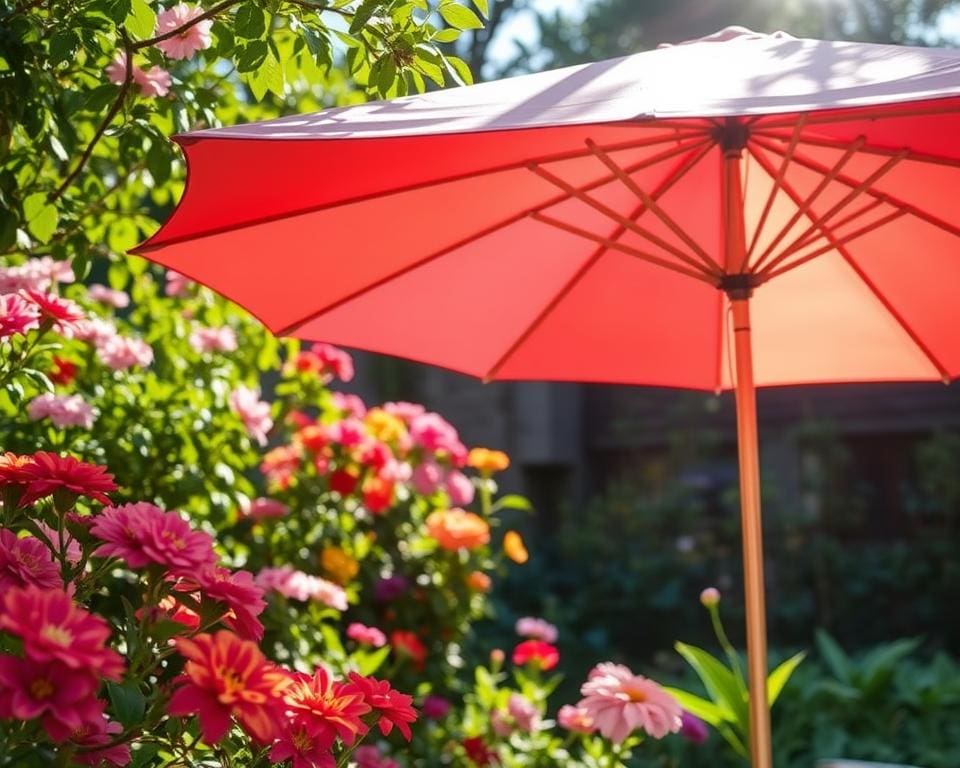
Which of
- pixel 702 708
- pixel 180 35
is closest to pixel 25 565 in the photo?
pixel 180 35

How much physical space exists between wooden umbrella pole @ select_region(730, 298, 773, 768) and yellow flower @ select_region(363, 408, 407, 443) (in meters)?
1.85

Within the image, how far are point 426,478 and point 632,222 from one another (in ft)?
6.49

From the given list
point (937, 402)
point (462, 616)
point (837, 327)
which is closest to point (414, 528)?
point (462, 616)

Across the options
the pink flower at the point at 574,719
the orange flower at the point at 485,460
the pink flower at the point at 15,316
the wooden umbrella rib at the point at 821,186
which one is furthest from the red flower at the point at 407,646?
the pink flower at the point at 15,316

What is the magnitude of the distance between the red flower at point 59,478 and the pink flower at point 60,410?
3.42 feet

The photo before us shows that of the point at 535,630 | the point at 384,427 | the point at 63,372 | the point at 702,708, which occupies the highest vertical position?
the point at 63,372

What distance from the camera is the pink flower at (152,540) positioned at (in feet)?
4.28

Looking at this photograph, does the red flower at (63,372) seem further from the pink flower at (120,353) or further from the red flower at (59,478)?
the red flower at (59,478)

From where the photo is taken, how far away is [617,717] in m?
2.30

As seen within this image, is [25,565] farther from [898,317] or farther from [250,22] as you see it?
[898,317]

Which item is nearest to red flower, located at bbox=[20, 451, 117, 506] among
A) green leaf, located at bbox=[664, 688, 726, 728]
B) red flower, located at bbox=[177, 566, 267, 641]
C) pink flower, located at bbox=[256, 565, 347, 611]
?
red flower, located at bbox=[177, 566, 267, 641]

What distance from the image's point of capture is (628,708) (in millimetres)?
2281

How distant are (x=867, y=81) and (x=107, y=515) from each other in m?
1.15

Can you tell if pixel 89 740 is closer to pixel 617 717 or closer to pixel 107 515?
pixel 107 515
